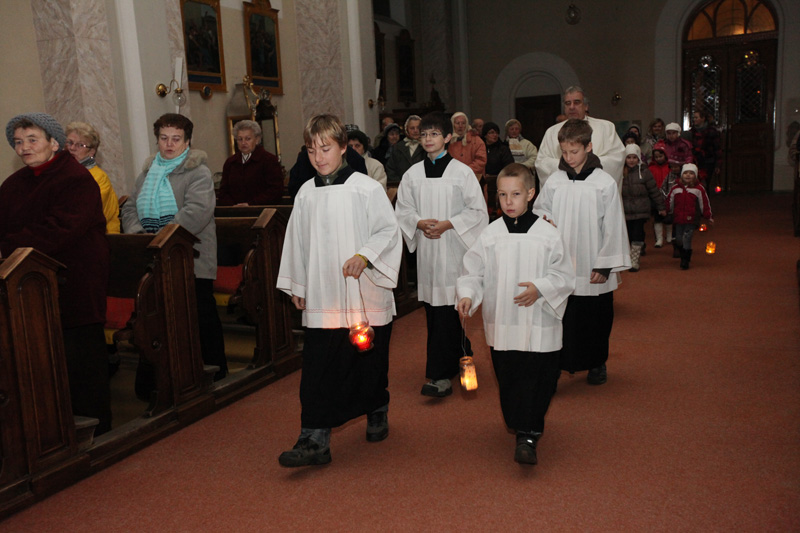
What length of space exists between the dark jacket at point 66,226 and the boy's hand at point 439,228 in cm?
180

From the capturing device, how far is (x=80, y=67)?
6.77 m

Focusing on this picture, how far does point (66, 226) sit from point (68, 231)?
0.03 metres

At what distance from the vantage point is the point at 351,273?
A: 10.5ft

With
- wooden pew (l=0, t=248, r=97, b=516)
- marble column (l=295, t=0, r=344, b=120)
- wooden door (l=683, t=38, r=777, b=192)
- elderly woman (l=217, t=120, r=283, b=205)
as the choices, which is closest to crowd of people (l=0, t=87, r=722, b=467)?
wooden pew (l=0, t=248, r=97, b=516)

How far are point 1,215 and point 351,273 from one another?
191cm

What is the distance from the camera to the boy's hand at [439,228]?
4188mm

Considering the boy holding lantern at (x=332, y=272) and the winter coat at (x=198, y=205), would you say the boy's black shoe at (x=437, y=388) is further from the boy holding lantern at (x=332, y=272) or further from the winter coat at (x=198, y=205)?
the winter coat at (x=198, y=205)

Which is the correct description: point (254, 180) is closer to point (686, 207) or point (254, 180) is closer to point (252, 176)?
point (252, 176)

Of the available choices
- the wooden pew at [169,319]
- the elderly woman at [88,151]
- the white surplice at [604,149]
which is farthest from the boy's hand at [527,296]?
the elderly woman at [88,151]

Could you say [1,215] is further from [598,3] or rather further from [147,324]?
[598,3]

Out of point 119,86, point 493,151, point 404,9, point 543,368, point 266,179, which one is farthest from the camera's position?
point 404,9

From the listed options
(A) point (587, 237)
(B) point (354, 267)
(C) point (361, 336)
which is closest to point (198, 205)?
(B) point (354, 267)

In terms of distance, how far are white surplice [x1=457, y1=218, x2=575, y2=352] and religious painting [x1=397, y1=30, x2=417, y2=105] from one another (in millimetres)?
13614

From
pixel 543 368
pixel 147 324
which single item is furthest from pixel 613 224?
pixel 147 324
